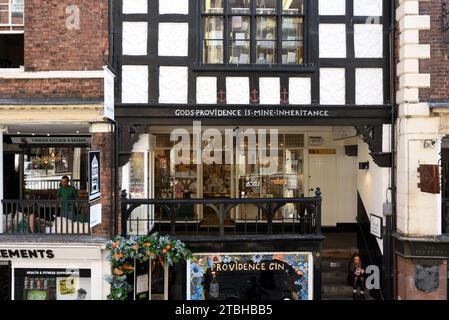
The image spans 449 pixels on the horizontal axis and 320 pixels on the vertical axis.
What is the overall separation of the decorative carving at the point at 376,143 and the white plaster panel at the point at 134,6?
5.10 metres

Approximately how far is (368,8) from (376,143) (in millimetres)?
2839

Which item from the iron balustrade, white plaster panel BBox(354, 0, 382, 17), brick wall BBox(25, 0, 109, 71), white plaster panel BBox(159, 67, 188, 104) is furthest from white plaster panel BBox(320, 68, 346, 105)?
the iron balustrade

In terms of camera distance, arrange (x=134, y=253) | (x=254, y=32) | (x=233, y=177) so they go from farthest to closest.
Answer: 1. (x=233, y=177)
2. (x=254, y=32)
3. (x=134, y=253)

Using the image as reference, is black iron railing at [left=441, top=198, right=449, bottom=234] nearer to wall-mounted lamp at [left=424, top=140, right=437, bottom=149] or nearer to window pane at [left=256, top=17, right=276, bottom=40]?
wall-mounted lamp at [left=424, top=140, right=437, bottom=149]

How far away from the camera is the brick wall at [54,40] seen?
29.3 feet

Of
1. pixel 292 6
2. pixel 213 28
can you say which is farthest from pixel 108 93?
pixel 292 6

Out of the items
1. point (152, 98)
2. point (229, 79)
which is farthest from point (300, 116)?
point (152, 98)

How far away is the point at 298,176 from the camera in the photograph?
39.9ft

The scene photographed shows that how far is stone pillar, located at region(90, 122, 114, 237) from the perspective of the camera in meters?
8.98

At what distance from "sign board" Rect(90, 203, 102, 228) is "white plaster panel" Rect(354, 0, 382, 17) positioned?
21.6 feet

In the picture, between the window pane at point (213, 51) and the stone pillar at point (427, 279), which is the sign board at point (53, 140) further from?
the stone pillar at point (427, 279)

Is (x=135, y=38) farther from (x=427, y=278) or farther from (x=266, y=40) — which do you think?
(x=427, y=278)

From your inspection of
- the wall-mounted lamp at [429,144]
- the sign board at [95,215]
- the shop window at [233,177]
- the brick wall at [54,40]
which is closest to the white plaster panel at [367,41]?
the wall-mounted lamp at [429,144]

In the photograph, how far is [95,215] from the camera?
855cm
